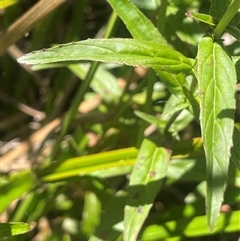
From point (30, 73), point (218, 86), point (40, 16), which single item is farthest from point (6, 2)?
point (218, 86)

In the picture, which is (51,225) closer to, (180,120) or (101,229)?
(101,229)

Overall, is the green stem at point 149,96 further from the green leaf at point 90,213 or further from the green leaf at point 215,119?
the green leaf at point 215,119

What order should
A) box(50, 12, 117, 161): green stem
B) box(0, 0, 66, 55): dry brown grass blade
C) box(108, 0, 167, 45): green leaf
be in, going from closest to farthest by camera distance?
box(108, 0, 167, 45): green leaf → box(0, 0, 66, 55): dry brown grass blade → box(50, 12, 117, 161): green stem

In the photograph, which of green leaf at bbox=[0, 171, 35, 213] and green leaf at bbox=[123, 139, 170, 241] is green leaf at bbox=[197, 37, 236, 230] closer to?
green leaf at bbox=[123, 139, 170, 241]

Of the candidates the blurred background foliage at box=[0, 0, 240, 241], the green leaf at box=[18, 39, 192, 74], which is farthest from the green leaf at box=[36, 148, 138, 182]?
the green leaf at box=[18, 39, 192, 74]

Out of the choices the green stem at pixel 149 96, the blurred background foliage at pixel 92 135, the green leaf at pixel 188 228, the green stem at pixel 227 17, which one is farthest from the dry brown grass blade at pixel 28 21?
the green leaf at pixel 188 228

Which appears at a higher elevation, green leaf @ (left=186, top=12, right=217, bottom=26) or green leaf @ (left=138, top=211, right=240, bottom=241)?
green leaf @ (left=186, top=12, right=217, bottom=26)
